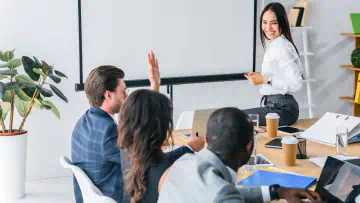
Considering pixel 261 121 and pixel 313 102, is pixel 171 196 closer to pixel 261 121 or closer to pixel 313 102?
pixel 261 121

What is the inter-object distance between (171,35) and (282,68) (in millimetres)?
1329

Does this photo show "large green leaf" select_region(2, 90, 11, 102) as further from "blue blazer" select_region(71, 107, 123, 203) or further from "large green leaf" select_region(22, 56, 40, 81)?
"blue blazer" select_region(71, 107, 123, 203)

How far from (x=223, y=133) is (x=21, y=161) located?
2587 millimetres

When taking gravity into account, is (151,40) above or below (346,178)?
above

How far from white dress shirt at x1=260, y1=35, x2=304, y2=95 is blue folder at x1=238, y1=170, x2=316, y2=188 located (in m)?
1.18

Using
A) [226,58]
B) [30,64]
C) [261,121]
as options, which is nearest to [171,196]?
[261,121]

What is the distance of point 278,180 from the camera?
1891 mm

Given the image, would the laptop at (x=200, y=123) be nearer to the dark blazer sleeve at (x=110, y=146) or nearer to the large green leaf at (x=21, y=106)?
the dark blazer sleeve at (x=110, y=146)

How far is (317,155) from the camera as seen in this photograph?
2.27 meters

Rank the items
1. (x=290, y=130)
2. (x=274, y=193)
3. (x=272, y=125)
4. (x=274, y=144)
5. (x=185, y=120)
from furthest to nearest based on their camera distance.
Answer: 1. (x=185, y=120)
2. (x=290, y=130)
3. (x=272, y=125)
4. (x=274, y=144)
5. (x=274, y=193)

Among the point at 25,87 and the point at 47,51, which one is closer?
the point at 25,87

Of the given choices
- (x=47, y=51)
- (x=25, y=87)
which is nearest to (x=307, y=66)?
(x=47, y=51)

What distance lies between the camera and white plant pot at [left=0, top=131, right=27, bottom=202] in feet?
11.6

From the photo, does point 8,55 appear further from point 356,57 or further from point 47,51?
point 356,57
